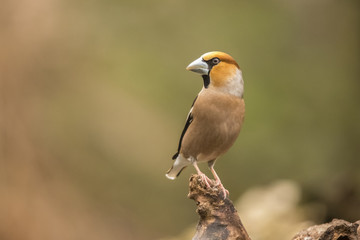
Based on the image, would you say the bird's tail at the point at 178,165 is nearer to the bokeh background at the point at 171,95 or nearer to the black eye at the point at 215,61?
the black eye at the point at 215,61

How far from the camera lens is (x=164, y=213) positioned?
7.79 m

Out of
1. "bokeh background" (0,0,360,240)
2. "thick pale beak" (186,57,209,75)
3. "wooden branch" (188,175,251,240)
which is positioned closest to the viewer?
"wooden branch" (188,175,251,240)

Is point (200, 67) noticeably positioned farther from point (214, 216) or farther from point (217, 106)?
point (214, 216)

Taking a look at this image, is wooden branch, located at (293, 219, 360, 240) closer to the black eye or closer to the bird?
the bird

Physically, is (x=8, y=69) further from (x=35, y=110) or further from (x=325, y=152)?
(x=325, y=152)

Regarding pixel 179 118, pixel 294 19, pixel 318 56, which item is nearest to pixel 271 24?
pixel 294 19

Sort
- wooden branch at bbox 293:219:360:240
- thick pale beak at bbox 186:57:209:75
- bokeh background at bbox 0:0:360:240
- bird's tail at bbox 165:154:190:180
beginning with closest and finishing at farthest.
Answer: wooden branch at bbox 293:219:360:240 < thick pale beak at bbox 186:57:209:75 < bird's tail at bbox 165:154:190:180 < bokeh background at bbox 0:0:360:240

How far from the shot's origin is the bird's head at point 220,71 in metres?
3.26

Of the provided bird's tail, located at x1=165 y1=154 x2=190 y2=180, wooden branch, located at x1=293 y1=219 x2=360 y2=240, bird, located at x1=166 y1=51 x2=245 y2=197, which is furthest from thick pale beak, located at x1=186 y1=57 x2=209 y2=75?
wooden branch, located at x1=293 y1=219 x2=360 y2=240

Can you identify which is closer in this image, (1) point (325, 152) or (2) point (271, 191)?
(2) point (271, 191)

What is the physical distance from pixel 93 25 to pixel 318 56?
3.43 meters

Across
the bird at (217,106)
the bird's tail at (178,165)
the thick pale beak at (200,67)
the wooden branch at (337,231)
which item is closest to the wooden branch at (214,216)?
the wooden branch at (337,231)

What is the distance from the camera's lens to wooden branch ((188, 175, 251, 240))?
2.63m

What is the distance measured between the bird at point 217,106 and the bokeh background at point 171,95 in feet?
11.9
